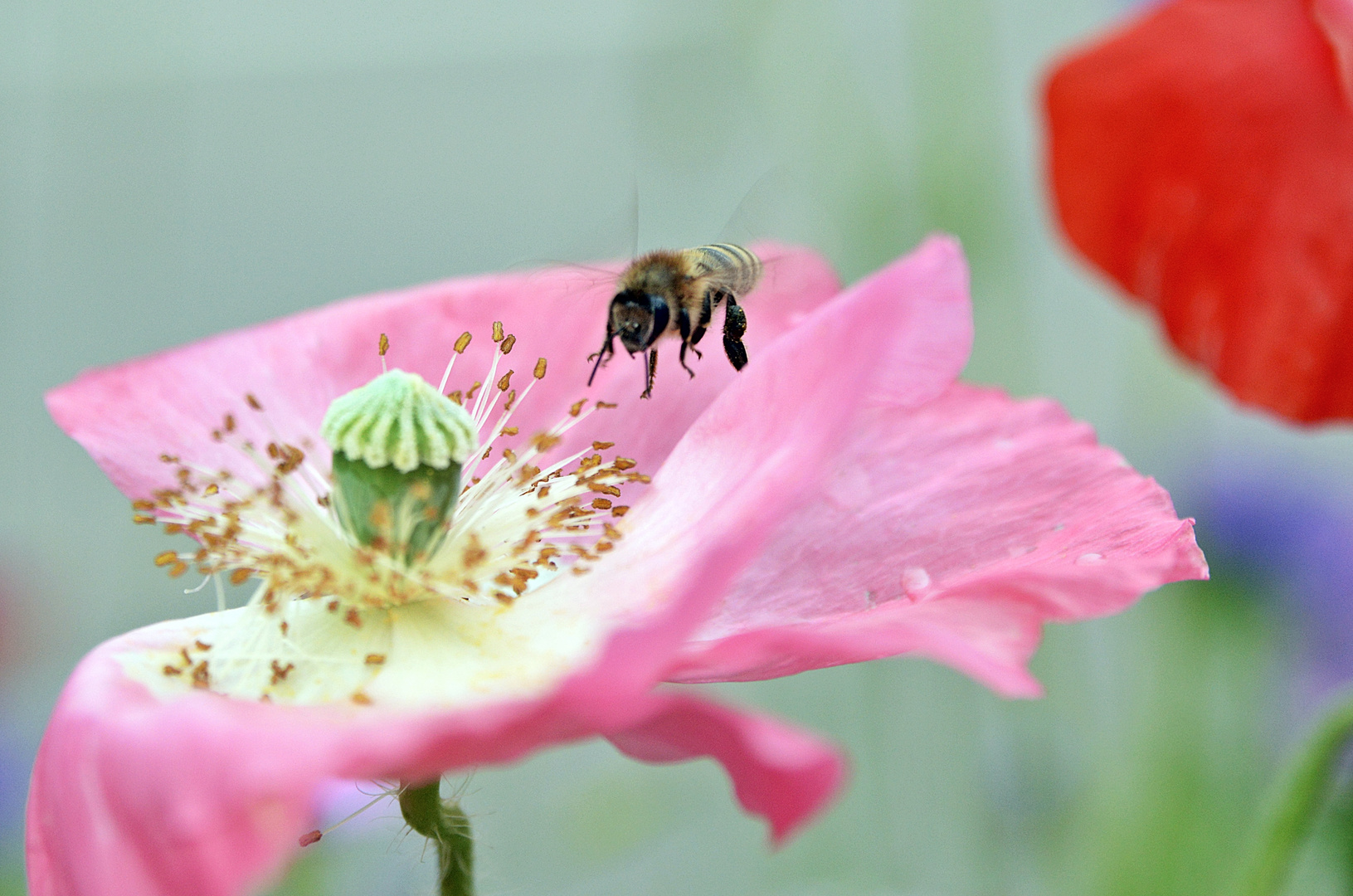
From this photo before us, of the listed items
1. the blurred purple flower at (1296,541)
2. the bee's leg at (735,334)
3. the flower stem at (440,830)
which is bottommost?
the blurred purple flower at (1296,541)

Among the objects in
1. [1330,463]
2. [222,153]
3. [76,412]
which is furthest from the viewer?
[222,153]

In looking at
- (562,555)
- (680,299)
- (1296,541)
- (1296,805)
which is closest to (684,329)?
(680,299)

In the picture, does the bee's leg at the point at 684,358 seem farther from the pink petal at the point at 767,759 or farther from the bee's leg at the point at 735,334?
the pink petal at the point at 767,759

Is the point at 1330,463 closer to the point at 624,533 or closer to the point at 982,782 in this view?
the point at 982,782

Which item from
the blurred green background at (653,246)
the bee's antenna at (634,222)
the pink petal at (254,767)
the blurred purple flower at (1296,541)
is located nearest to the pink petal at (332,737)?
the pink petal at (254,767)

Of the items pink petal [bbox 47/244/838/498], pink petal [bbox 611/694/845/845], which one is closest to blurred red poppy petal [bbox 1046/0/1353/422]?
pink petal [bbox 47/244/838/498]

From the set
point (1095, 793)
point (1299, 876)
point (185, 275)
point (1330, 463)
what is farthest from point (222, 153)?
point (1299, 876)
